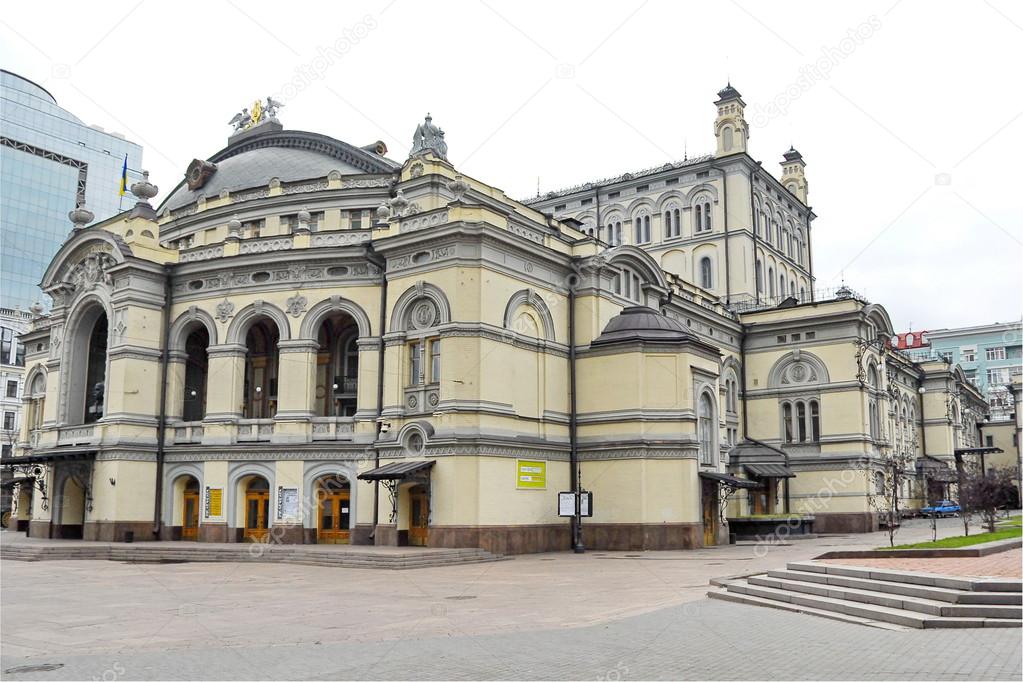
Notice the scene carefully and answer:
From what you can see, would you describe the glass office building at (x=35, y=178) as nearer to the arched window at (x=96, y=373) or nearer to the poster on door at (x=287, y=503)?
the arched window at (x=96, y=373)

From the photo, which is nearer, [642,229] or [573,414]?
[573,414]

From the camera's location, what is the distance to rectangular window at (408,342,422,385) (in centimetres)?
3578

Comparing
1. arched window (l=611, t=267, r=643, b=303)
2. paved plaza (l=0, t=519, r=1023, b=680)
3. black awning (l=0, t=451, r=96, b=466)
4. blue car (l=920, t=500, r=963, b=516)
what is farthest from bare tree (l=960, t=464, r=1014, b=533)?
black awning (l=0, t=451, r=96, b=466)

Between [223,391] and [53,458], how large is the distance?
302 inches

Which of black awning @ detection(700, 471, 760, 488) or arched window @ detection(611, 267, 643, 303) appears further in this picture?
arched window @ detection(611, 267, 643, 303)

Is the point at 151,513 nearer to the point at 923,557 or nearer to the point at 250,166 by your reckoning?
the point at 250,166

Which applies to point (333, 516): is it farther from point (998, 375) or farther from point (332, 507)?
point (998, 375)

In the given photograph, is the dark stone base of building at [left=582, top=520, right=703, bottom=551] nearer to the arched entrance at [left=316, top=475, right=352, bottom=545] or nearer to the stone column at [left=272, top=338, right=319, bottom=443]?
the arched entrance at [left=316, top=475, right=352, bottom=545]

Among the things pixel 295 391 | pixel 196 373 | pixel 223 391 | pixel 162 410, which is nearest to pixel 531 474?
pixel 295 391

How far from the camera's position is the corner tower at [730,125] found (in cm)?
5934

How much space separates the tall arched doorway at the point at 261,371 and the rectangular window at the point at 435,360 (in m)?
8.90

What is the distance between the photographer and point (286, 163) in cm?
4781

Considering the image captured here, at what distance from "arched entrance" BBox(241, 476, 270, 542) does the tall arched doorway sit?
131 inches

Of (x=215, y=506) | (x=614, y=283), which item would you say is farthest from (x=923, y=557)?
(x=215, y=506)
